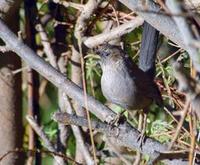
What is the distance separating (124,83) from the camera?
1893 millimetres

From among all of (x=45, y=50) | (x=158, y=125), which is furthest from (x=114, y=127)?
(x=45, y=50)

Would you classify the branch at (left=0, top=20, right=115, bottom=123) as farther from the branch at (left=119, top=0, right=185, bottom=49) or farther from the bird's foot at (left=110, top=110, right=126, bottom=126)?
the branch at (left=119, top=0, right=185, bottom=49)

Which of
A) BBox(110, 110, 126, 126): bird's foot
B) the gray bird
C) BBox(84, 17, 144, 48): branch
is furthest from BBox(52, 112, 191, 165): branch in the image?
BBox(84, 17, 144, 48): branch

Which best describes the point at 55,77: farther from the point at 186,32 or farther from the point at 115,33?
the point at 186,32

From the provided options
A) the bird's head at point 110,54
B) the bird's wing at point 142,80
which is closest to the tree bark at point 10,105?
the bird's head at point 110,54

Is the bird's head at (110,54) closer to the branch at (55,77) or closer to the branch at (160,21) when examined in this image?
the branch at (55,77)

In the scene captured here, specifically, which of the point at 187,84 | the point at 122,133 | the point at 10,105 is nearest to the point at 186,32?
the point at 187,84

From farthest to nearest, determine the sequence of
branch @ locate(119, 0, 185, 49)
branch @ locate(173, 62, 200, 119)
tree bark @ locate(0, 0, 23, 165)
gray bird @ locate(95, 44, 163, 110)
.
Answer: tree bark @ locate(0, 0, 23, 165)
gray bird @ locate(95, 44, 163, 110)
branch @ locate(119, 0, 185, 49)
branch @ locate(173, 62, 200, 119)

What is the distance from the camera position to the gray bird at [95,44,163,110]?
191cm

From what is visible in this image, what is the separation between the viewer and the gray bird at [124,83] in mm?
1905

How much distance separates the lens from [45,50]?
8.23 ft

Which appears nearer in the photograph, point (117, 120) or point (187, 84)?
point (187, 84)

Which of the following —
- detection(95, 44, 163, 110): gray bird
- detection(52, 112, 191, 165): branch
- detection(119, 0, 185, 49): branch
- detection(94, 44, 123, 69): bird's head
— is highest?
detection(119, 0, 185, 49): branch

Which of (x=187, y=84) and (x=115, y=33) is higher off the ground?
(x=115, y=33)
